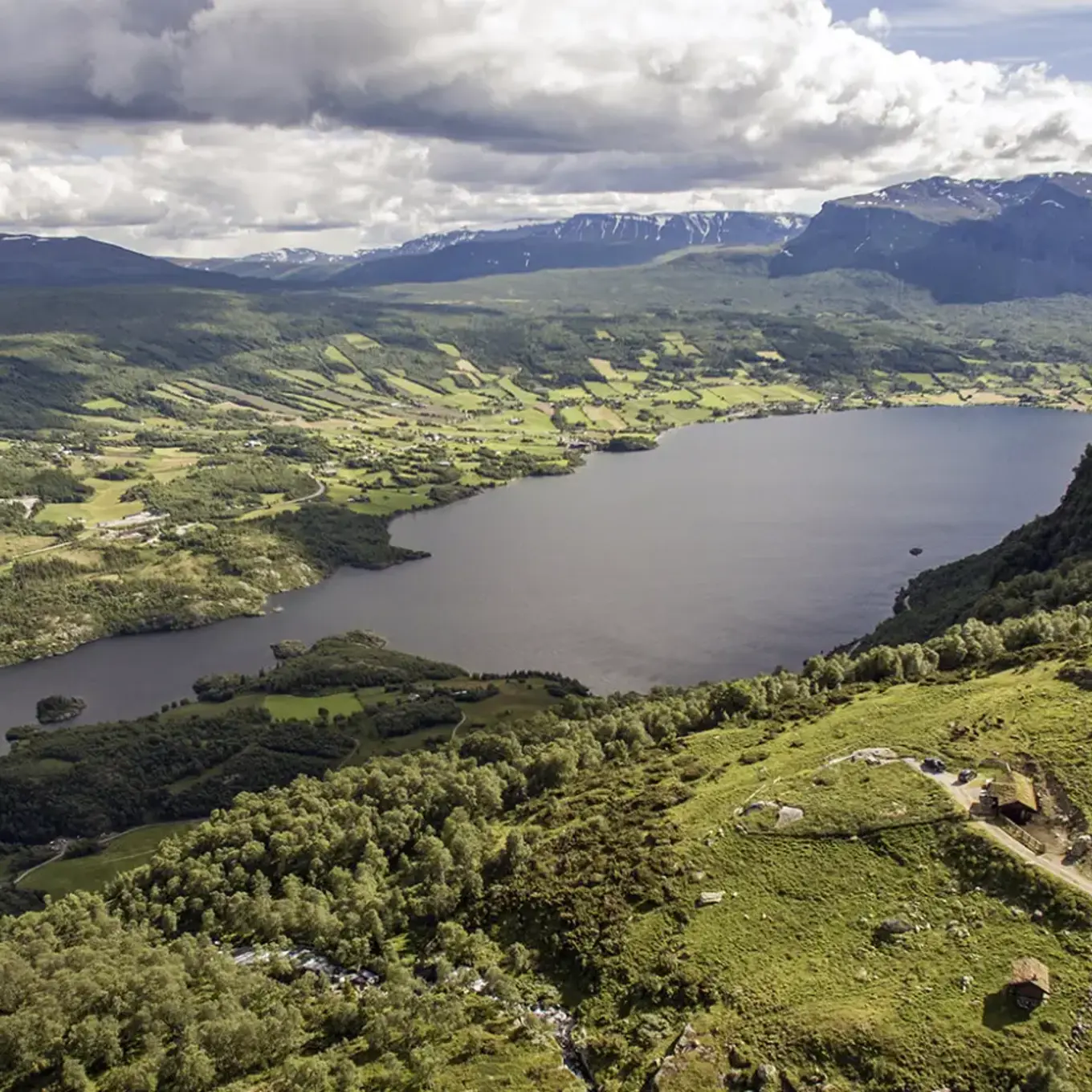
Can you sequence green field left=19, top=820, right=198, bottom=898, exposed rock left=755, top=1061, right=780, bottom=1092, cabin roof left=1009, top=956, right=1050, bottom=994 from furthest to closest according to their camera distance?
green field left=19, top=820, right=198, bottom=898, cabin roof left=1009, top=956, right=1050, bottom=994, exposed rock left=755, top=1061, right=780, bottom=1092

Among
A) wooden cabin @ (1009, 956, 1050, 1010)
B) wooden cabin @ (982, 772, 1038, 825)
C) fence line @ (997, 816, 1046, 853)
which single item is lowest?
wooden cabin @ (1009, 956, 1050, 1010)

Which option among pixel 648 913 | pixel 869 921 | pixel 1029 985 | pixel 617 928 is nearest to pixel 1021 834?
pixel 869 921

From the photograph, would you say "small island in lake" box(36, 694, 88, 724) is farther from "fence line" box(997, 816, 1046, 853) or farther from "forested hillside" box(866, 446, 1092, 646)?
"fence line" box(997, 816, 1046, 853)

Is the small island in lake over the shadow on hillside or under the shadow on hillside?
under

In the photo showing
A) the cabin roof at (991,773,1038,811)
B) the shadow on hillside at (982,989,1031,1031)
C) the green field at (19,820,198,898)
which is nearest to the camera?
the shadow on hillside at (982,989,1031,1031)

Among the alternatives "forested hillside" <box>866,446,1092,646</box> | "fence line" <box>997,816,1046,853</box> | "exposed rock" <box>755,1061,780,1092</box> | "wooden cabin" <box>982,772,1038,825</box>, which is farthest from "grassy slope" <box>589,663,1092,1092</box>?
"forested hillside" <box>866,446,1092,646</box>

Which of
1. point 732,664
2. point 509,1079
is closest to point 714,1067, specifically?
point 509,1079

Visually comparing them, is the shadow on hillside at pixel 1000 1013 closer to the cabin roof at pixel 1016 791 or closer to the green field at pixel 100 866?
the cabin roof at pixel 1016 791

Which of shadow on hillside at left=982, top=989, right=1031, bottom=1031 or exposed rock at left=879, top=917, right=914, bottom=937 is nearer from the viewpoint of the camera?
shadow on hillside at left=982, top=989, right=1031, bottom=1031
